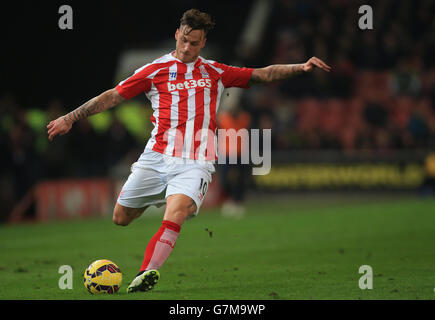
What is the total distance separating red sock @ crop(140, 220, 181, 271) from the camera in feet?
20.4

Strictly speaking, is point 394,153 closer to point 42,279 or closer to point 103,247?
point 103,247

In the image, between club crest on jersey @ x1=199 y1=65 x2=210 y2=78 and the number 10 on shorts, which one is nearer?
the number 10 on shorts

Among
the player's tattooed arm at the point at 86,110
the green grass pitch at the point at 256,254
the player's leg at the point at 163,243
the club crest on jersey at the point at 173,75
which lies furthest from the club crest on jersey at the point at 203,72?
the green grass pitch at the point at 256,254

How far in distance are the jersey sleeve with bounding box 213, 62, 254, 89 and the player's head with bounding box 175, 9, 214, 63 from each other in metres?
0.36

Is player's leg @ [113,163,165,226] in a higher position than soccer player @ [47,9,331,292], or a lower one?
lower

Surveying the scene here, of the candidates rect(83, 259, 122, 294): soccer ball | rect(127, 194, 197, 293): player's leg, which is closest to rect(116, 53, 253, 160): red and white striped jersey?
rect(127, 194, 197, 293): player's leg

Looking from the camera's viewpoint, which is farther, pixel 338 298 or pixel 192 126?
pixel 192 126

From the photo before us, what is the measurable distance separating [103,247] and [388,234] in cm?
411

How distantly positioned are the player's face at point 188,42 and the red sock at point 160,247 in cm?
150

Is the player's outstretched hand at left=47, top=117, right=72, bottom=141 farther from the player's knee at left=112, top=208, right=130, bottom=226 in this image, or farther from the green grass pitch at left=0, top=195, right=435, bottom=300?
the green grass pitch at left=0, top=195, right=435, bottom=300

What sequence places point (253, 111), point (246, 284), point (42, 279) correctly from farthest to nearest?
point (253, 111), point (42, 279), point (246, 284)

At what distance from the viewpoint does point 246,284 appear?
6.66 m

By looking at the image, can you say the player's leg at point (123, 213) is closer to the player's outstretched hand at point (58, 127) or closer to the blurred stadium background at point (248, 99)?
the player's outstretched hand at point (58, 127)
